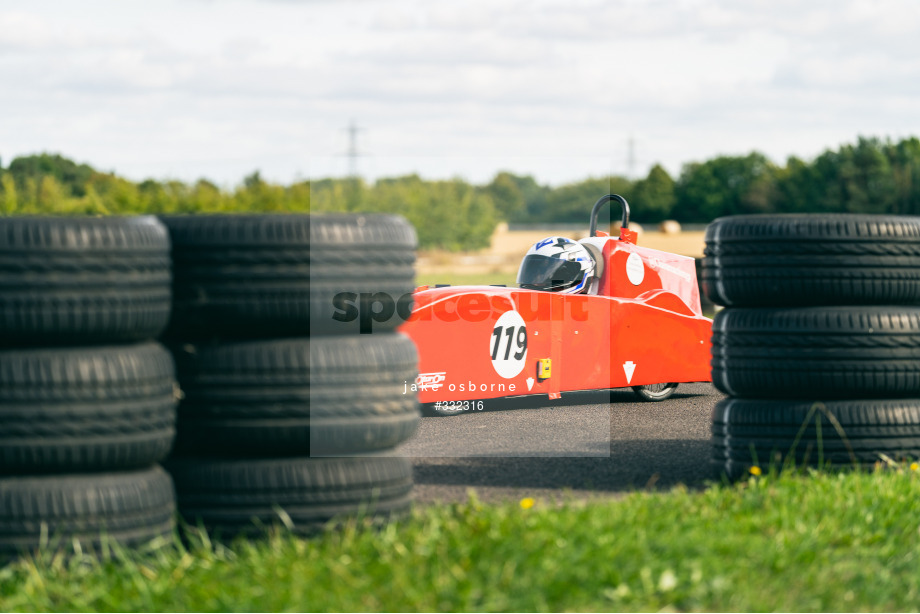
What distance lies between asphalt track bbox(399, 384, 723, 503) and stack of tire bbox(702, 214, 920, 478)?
65cm

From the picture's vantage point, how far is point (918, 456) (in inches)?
252

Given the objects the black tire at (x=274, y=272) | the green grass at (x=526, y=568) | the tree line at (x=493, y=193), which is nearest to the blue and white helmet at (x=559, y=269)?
the green grass at (x=526, y=568)

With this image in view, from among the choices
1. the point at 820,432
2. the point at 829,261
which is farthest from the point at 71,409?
the point at 829,261

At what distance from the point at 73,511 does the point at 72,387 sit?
0.48 meters

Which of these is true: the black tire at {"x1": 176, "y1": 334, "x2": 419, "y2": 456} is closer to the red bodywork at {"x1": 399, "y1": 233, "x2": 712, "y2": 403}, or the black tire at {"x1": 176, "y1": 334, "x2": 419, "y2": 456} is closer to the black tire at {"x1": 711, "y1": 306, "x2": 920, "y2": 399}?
the black tire at {"x1": 711, "y1": 306, "x2": 920, "y2": 399}

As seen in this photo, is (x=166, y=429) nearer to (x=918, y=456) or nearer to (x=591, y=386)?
(x=918, y=456)

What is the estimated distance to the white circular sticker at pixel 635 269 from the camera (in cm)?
1093

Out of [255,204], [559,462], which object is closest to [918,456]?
[559,462]

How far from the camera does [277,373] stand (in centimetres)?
468

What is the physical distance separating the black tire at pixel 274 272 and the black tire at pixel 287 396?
0.09 meters

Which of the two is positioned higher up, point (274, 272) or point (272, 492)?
point (274, 272)

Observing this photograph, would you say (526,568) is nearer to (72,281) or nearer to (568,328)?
(72,281)

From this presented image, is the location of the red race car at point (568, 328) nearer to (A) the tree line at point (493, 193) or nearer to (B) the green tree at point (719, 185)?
(A) the tree line at point (493, 193)

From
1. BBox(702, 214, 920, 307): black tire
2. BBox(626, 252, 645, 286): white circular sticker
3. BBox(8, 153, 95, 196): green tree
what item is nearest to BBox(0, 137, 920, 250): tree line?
BBox(8, 153, 95, 196): green tree
